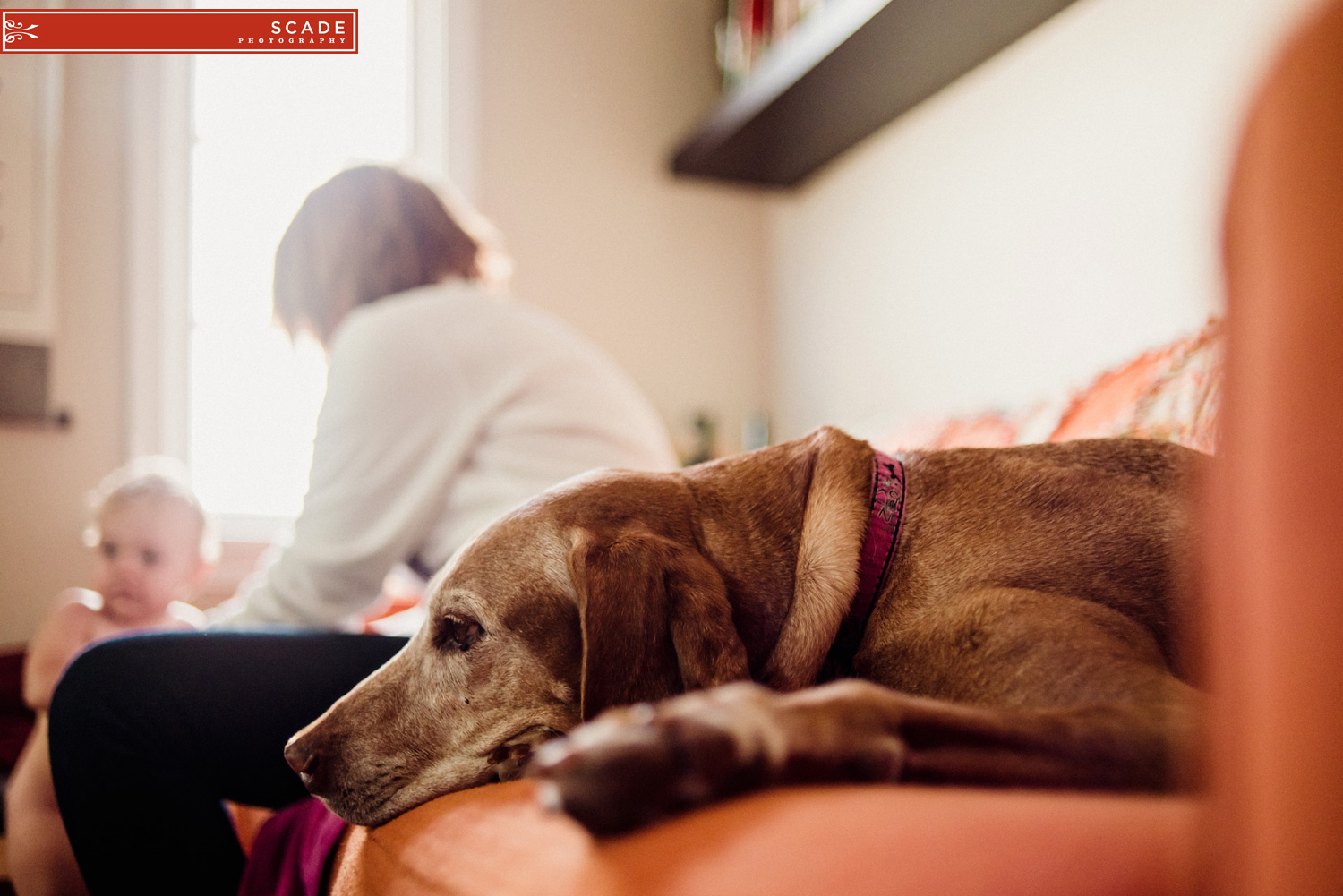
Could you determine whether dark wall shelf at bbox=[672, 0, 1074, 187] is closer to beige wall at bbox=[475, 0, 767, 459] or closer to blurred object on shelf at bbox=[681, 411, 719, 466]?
beige wall at bbox=[475, 0, 767, 459]

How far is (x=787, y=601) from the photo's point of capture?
0.97 meters

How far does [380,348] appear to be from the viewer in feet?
5.18

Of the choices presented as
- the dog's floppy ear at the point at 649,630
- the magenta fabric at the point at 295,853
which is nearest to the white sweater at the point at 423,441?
the magenta fabric at the point at 295,853

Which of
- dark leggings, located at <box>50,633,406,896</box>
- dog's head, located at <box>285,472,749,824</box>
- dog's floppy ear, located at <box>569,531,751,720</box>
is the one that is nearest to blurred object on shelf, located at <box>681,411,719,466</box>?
dark leggings, located at <box>50,633,406,896</box>

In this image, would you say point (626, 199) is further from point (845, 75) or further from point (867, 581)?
point (867, 581)

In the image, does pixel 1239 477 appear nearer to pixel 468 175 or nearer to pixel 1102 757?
pixel 1102 757

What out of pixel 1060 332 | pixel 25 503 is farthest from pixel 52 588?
pixel 1060 332

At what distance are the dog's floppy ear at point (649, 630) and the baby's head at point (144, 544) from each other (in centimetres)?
182

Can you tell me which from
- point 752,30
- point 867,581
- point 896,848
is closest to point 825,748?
point 896,848

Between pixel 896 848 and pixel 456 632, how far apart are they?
64 cm

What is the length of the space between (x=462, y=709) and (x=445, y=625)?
0.32 ft

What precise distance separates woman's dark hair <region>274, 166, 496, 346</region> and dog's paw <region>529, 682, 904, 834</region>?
160 centimetres

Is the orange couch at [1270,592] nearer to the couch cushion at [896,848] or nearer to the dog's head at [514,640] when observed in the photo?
the couch cushion at [896,848]

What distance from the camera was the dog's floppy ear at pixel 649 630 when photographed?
2.81 ft
